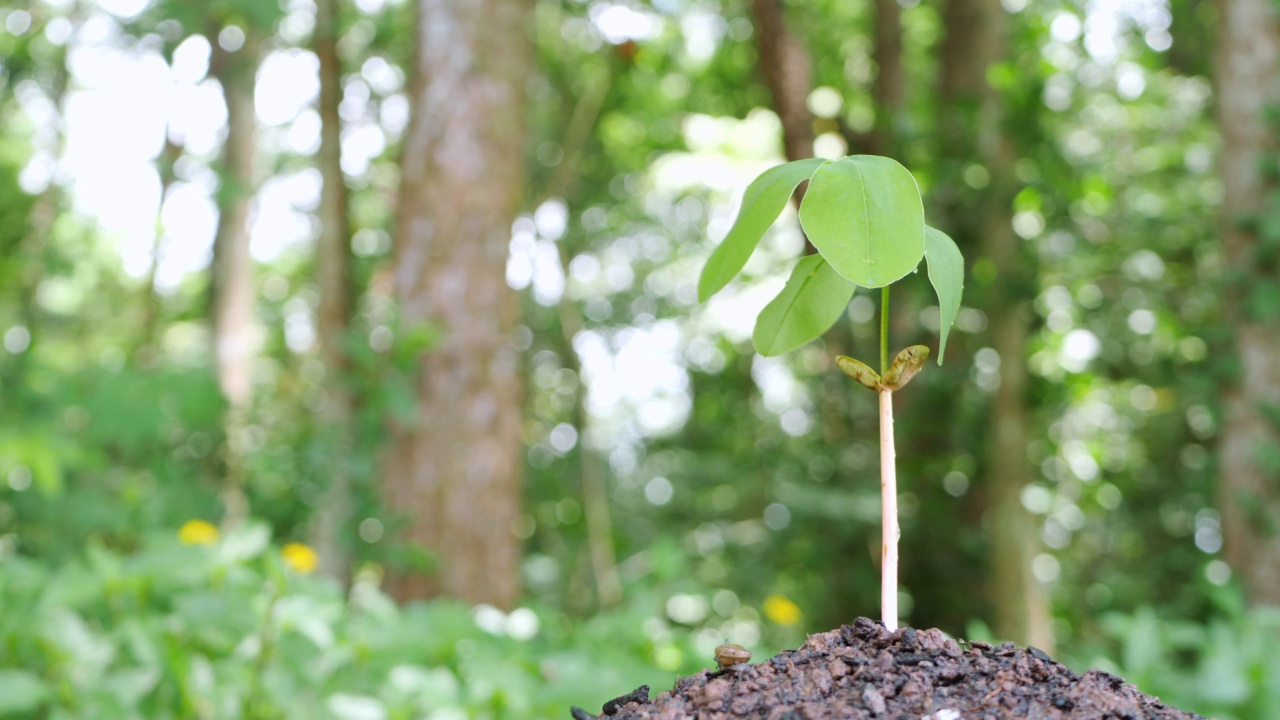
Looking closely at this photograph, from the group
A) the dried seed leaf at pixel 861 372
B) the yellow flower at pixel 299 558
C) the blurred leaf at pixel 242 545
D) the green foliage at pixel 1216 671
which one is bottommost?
the green foliage at pixel 1216 671

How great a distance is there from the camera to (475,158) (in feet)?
12.3

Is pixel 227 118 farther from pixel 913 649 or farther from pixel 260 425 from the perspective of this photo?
pixel 913 649

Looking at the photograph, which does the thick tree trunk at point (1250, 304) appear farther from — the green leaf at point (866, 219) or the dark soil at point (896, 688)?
the green leaf at point (866, 219)

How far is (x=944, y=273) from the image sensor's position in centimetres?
84

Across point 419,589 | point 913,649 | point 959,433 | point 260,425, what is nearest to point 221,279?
point 260,425

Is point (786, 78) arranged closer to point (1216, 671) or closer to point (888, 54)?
point (888, 54)

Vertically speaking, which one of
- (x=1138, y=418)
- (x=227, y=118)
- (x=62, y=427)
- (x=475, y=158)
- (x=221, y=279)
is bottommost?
(x=1138, y=418)

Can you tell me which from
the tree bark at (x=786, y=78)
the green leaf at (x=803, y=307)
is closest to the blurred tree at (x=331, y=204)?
the tree bark at (x=786, y=78)

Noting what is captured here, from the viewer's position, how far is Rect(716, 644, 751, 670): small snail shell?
2.96 feet

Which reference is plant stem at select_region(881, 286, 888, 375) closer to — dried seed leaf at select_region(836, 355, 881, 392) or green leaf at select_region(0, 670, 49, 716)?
dried seed leaf at select_region(836, 355, 881, 392)

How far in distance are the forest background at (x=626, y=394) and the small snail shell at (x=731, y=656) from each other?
873 mm

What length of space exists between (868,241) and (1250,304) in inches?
129

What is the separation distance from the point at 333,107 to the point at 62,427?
5.11 ft

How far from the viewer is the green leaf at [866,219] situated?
799 millimetres
